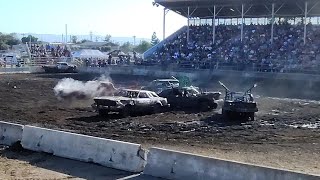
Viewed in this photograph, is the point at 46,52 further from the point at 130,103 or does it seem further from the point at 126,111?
the point at 126,111

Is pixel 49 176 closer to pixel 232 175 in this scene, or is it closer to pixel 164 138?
pixel 232 175

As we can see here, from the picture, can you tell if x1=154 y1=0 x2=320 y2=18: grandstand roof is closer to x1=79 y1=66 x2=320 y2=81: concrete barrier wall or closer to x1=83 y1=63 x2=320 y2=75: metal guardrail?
x1=83 y1=63 x2=320 y2=75: metal guardrail

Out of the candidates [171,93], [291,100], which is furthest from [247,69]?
[171,93]

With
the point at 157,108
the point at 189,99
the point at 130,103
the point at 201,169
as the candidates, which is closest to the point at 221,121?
the point at 157,108

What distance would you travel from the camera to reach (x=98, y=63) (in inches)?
2270

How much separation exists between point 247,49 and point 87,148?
38.5 m

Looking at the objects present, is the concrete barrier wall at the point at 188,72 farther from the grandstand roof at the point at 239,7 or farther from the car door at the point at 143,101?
the car door at the point at 143,101

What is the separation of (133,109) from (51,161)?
8671 millimetres

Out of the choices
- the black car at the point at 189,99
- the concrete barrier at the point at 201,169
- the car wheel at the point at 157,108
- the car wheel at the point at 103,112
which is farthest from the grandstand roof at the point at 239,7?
the concrete barrier at the point at 201,169

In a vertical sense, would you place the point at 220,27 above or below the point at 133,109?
above

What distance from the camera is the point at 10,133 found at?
13.9m

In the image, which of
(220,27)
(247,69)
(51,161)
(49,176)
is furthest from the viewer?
(220,27)

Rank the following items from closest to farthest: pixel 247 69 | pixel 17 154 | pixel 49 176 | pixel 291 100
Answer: pixel 49 176 → pixel 17 154 → pixel 291 100 → pixel 247 69

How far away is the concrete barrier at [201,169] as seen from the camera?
9070 mm
